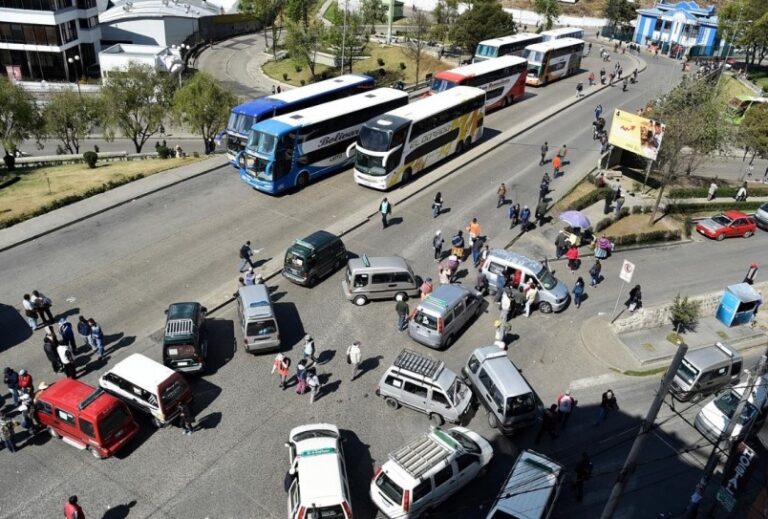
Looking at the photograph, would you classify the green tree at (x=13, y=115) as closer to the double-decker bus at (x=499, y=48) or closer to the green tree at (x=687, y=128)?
the double-decker bus at (x=499, y=48)

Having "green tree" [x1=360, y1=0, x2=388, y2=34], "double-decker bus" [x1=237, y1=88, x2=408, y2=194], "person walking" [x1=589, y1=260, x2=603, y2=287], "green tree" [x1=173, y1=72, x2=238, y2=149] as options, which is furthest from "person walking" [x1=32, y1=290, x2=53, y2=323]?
"green tree" [x1=360, y1=0, x2=388, y2=34]

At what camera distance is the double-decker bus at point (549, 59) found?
5725 cm

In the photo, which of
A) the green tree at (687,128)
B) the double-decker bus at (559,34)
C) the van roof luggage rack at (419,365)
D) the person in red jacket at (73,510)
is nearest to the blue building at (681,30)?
the double-decker bus at (559,34)

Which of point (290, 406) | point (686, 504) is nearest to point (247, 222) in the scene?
point (290, 406)

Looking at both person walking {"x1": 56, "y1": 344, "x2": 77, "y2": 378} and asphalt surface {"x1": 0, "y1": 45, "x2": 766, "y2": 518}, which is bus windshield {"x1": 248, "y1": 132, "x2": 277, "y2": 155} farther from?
person walking {"x1": 56, "y1": 344, "x2": 77, "y2": 378}

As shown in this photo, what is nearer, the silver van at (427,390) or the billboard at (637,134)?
the silver van at (427,390)

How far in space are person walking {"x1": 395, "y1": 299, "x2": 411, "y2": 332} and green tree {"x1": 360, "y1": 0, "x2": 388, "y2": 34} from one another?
74259mm

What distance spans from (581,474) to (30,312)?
2035 cm

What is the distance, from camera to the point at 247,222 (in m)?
31.1

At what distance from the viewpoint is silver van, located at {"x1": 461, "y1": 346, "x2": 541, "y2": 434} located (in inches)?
733

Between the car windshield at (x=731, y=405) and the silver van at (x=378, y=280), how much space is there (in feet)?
39.9

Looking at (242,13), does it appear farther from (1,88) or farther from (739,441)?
(739,441)

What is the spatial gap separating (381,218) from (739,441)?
1979cm

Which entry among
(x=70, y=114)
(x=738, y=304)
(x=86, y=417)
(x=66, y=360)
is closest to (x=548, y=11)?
(x=70, y=114)
